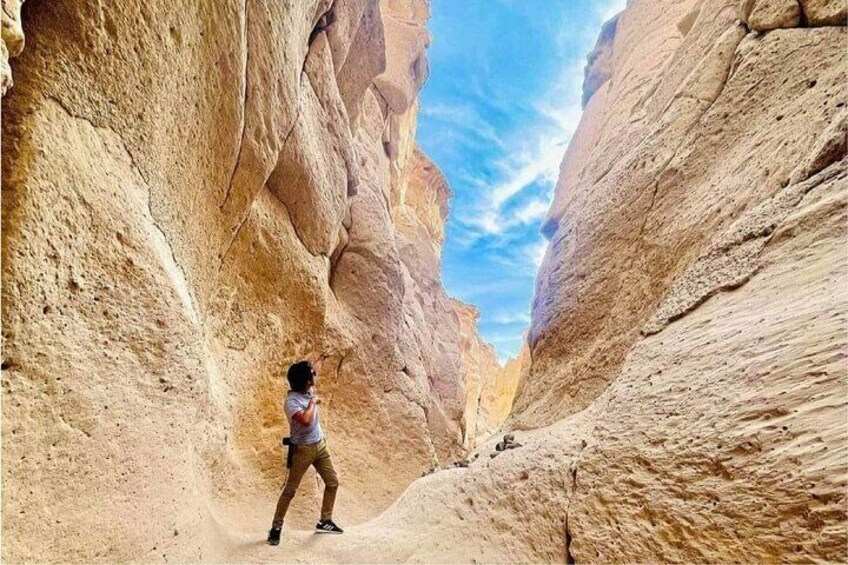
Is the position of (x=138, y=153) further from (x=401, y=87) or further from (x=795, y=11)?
(x=401, y=87)

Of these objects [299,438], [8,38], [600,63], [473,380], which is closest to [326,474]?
[299,438]

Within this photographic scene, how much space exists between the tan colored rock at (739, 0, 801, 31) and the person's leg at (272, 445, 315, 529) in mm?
6170

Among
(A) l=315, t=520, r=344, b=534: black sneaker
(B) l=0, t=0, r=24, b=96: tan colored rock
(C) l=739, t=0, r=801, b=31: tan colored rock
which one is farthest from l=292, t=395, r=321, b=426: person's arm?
(C) l=739, t=0, r=801, b=31: tan colored rock

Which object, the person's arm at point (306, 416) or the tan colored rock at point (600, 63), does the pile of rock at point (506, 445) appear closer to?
the person's arm at point (306, 416)

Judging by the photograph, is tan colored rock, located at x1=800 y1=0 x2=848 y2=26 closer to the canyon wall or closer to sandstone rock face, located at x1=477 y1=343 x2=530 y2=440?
the canyon wall

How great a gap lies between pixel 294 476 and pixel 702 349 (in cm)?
348

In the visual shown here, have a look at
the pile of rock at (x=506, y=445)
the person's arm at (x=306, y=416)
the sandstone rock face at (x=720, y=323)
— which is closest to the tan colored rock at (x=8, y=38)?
the person's arm at (x=306, y=416)

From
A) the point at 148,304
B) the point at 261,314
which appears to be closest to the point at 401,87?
the point at 261,314

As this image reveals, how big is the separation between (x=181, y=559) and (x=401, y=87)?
→ 42.4ft

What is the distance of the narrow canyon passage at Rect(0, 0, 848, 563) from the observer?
→ 90.7 inches

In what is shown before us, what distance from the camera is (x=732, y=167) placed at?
4.30 metres

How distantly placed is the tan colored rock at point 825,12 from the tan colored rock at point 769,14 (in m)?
0.10

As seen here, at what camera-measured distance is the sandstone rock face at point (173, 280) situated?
94.0 inches

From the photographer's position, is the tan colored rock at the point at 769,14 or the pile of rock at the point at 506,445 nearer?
the tan colored rock at the point at 769,14
